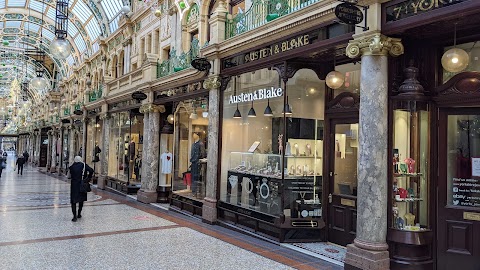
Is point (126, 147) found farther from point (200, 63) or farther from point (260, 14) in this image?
point (260, 14)

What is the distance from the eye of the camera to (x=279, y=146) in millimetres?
7984

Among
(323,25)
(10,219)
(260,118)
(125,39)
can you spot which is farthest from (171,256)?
(125,39)

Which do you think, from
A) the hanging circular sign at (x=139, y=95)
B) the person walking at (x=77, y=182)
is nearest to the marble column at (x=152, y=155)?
the hanging circular sign at (x=139, y=95)

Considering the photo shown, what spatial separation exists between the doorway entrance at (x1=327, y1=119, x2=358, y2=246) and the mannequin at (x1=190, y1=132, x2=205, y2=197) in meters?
4.20

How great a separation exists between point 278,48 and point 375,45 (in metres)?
2.53

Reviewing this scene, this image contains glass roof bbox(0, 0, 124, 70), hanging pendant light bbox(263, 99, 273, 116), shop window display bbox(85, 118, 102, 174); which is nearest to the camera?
hanging pendant light bbox(263, 99, 273, 116)

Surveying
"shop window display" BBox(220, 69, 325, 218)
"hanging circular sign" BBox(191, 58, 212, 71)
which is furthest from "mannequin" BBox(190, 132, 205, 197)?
"hanging circular sign" BBox(191, 58, 212, 71)

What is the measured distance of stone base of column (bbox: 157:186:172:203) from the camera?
1298cm

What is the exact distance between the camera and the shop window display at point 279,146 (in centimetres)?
764

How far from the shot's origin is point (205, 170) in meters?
10.1

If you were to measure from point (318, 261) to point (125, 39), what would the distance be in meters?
13.9

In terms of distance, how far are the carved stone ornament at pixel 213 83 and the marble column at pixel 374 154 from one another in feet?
14.6

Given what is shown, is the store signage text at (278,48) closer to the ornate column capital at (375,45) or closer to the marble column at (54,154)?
A: the ornate column capital at (375,45)

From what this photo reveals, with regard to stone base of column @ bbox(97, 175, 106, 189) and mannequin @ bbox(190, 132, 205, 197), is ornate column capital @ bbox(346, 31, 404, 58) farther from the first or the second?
stone base of column @ bbox(97, 175, 106, 189)
